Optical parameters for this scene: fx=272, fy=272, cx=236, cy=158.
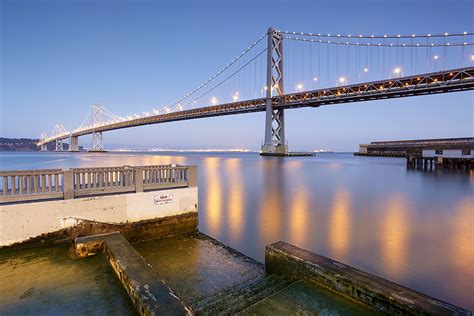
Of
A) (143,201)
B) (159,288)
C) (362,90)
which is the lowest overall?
(159,288)

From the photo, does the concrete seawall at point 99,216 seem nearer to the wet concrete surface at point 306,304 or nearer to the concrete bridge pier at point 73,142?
the wet concrete surface at point 306,304

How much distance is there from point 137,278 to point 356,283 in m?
2.88

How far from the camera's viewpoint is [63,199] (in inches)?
235

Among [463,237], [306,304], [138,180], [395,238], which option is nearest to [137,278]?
[306,304]

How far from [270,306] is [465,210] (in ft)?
42.8

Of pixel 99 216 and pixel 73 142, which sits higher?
pixel 73 142

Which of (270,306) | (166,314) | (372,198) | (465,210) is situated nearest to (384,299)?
(270,306)

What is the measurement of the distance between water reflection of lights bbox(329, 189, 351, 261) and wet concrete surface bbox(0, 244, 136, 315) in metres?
5.04

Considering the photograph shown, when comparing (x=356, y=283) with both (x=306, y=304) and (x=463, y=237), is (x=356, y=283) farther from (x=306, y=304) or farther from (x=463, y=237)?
(x=463, y=237)

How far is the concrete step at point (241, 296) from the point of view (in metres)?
3.58

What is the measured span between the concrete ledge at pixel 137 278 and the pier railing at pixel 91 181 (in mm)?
1354

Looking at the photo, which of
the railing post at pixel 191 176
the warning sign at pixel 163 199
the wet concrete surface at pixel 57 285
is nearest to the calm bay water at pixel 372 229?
the railing post at pixel 191 176

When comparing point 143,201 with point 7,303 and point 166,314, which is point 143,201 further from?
point 166,314

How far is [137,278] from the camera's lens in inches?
147
